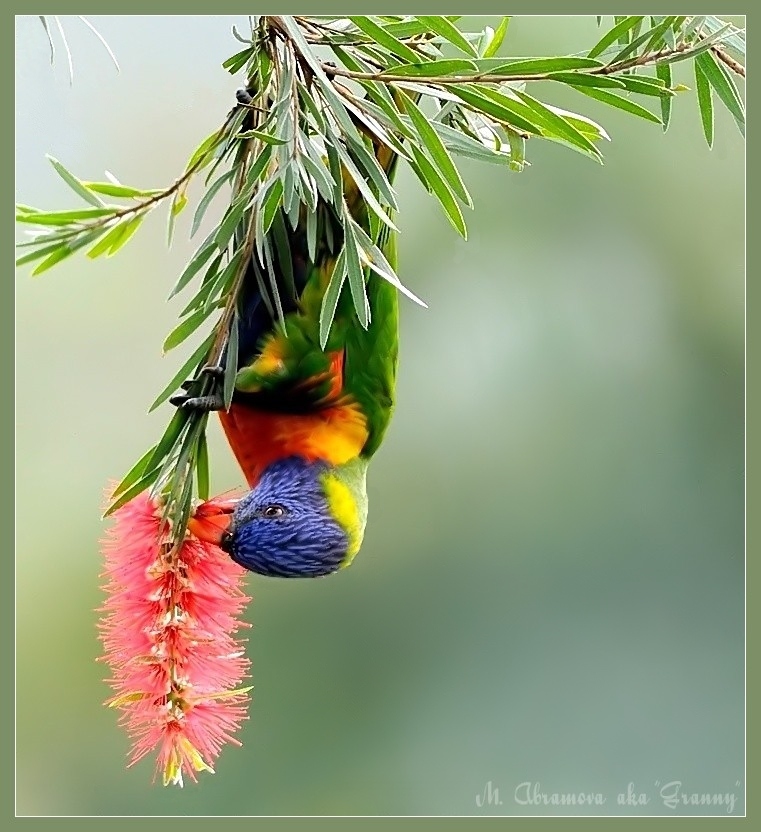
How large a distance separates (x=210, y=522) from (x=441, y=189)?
1.46 ft

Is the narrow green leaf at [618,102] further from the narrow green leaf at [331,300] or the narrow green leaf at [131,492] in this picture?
the narrow green leaf at [131,492]

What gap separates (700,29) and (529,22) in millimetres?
316

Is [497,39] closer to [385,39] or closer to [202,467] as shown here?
[385,39]

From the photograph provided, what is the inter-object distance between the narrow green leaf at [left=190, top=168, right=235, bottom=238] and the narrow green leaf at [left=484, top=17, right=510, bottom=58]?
0.32 metres

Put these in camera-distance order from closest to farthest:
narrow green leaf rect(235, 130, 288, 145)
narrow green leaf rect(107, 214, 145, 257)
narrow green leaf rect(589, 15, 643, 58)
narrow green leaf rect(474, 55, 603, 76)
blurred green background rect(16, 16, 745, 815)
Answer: narrow green leaf rect(235, 130, 288, 145) → narrow green leaf rect(474, 55, 603, 76) → narrow green leaf rect(589, 15, 643, 58) → narrow green leaf rect(107, 214, 145, 257) → blurred green background rect(16, 16, 745, 815)

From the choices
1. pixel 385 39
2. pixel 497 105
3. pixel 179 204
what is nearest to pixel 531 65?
pixel 497 105

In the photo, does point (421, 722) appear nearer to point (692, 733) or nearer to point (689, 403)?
point (692, 733)

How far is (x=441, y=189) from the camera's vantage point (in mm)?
883

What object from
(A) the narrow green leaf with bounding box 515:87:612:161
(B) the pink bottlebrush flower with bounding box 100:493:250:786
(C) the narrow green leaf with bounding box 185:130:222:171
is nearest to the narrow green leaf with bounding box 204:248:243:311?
(C) the narrow green leaf with bounding box 185:130:222:171

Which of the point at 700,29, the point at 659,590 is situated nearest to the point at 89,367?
the point at 700,29

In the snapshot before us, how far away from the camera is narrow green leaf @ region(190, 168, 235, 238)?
0.95 meters

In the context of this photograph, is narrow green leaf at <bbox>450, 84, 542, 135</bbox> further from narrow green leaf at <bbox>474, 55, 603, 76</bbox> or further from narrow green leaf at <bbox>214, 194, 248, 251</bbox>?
narrow green leaf at <bbox>214, 194, 248, 251</bbox>

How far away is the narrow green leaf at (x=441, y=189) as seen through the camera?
88 centimetres

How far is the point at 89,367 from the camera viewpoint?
156cm
